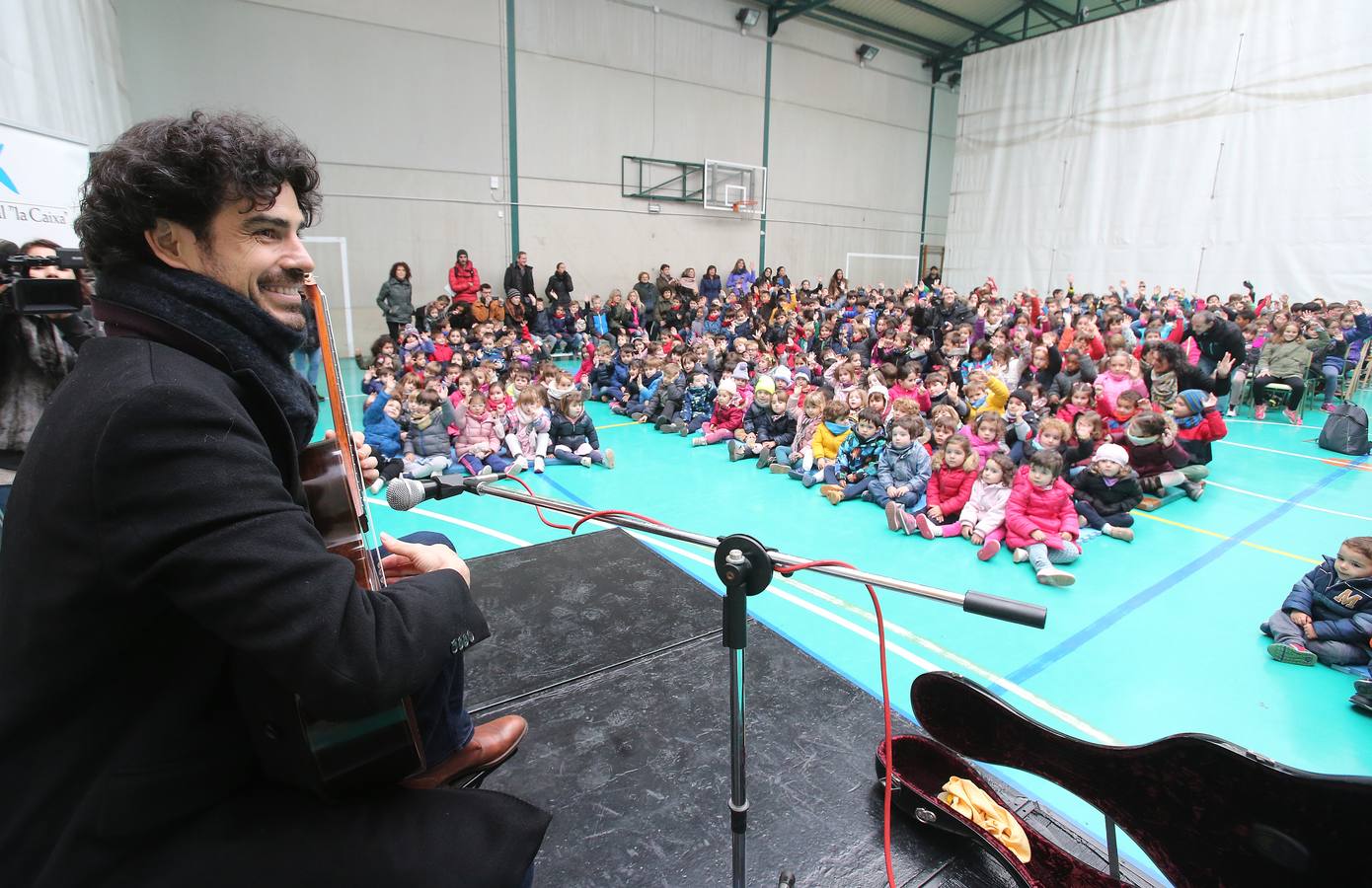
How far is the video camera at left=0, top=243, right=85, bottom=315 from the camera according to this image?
2279 mm

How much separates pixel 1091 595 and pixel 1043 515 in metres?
0.61

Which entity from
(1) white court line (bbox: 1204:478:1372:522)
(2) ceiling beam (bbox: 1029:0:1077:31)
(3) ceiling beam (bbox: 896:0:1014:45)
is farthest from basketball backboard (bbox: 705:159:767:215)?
(1) white court line (bbox: 1204:478:1372:522)

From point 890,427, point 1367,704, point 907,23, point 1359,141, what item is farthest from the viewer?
point 907,23

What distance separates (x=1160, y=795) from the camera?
1.21m

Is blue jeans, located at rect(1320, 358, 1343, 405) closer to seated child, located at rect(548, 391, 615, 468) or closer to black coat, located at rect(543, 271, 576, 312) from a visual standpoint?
seated child, located at rect(548, 391, 615, 468)

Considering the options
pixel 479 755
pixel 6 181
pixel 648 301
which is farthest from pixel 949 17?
pixel 479 755

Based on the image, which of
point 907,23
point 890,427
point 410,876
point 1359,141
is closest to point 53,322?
point 410,876

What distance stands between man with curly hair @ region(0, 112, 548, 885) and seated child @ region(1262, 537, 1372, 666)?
3.43 metres

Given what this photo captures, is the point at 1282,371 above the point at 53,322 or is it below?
below

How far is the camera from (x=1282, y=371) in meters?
7.30

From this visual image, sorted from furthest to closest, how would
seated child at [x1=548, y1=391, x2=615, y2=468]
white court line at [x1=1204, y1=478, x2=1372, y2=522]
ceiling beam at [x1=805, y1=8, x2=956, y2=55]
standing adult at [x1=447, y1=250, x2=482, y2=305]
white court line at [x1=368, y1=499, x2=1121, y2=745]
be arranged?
ceiling beam at [x1=805, y1=8, x2=956, y2=55] < standing adult at [x1=447, y1=250, x2=482, y2=305] < seated child at [x1=548, y1=391, x2=615, y2=468] < white court line at [x1=1204, y1=478, x2=1372, y2=522] < white court line at [x1=368, y1=499, x2=1121, y2=745]

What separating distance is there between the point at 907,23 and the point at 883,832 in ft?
59.4

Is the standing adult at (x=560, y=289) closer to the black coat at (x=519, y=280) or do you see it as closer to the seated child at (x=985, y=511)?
the black coat at (x=519, y=280)

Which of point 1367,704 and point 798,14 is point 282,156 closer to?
point 1367,704
